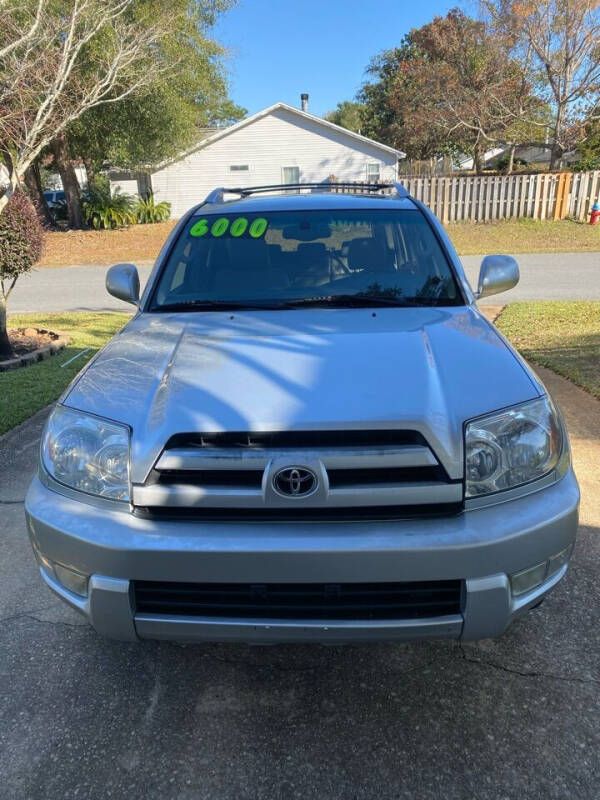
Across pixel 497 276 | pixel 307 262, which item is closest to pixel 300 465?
pixel 307 262

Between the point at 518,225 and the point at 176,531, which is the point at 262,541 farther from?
the point at 518,225

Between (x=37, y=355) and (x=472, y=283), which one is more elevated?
(x=37, y=355)

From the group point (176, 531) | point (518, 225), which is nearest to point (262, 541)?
point (176, 531)

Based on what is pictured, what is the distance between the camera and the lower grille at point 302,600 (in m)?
1.84

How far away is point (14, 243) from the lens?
686 centimetres

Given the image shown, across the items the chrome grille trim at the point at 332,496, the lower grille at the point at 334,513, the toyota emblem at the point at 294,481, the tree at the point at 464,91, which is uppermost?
the tree at the point at 464,91

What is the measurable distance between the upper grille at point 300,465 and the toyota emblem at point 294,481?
2 cm

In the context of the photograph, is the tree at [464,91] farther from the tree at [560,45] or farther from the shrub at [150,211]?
the shrub at [150,211]

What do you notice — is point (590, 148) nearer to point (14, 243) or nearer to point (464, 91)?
point (464, 91)

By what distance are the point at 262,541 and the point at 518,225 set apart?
20.7m

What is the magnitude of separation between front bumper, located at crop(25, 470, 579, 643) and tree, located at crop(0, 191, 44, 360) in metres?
5.67

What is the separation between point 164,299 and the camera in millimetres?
3074

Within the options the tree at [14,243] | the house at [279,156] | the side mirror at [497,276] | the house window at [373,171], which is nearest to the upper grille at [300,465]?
the side mirror at [497,276]

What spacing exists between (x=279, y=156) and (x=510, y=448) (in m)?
26.6
